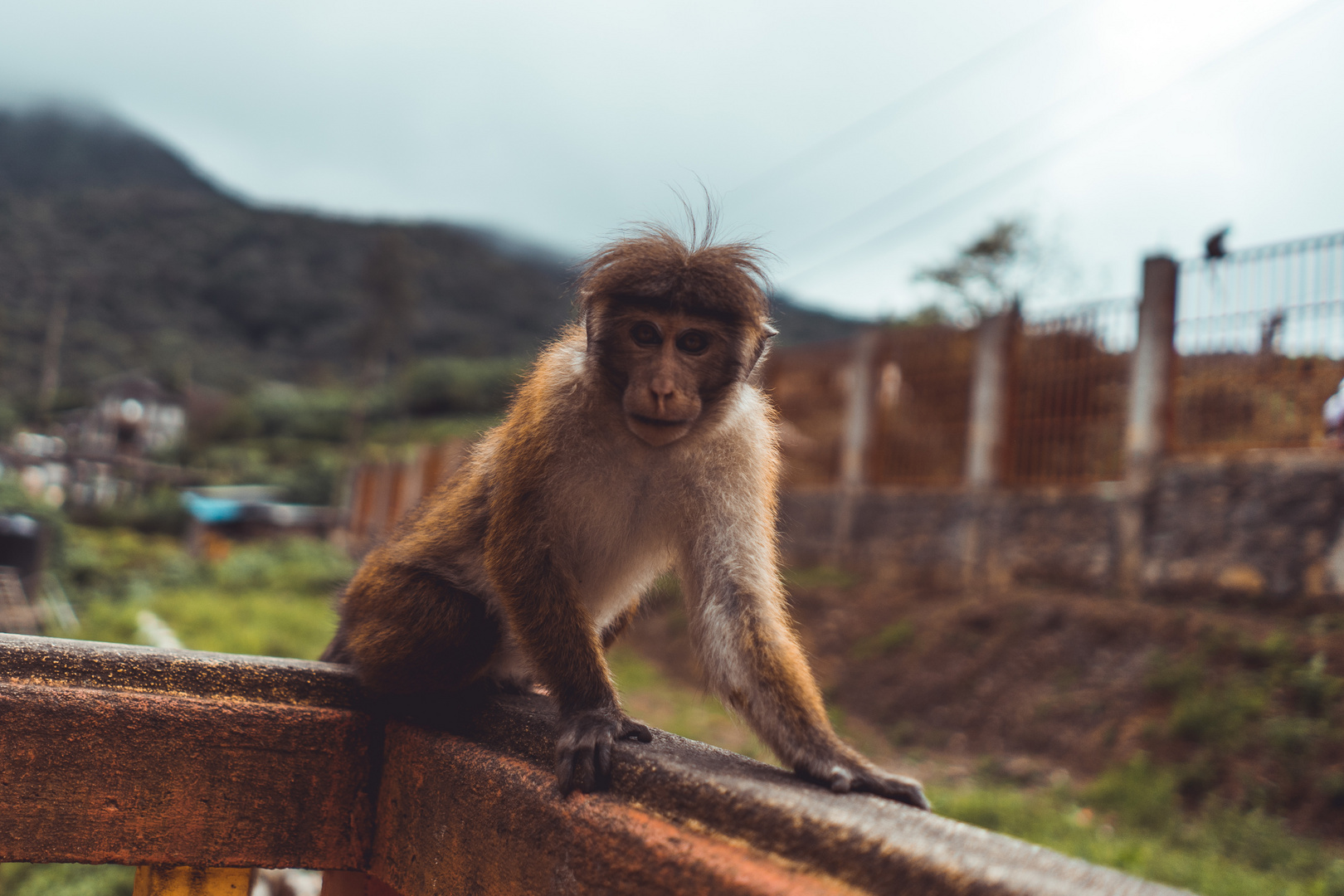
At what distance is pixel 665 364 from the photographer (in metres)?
2.01

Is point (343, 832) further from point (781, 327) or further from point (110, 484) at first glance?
point (110, 484)

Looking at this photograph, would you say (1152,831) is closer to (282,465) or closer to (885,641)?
(885,641)

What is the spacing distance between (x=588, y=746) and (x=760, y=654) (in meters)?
0.47

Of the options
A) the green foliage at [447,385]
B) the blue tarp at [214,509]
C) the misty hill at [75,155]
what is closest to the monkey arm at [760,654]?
the misty hill at [75,155]

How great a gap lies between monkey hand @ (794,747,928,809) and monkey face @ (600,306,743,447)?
2.46 ft

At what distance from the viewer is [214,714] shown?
5.78 feet

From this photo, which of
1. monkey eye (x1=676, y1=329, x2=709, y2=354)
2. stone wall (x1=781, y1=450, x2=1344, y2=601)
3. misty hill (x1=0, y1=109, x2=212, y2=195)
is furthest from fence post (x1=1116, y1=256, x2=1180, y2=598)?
misty hill (x1=0, y1=109, x2=212, y2=195)

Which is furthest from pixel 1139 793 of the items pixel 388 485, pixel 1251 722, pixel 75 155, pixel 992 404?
pixel 75 155

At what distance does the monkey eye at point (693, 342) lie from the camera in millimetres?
2070

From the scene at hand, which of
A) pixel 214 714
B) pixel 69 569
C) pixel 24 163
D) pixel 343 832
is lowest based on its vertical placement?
pixel 69 569

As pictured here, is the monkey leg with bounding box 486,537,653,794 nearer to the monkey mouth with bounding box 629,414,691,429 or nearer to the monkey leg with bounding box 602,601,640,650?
the monkey mouth with bounding box 629,414,691,429

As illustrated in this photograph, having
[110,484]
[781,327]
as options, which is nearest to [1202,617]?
[781,327]

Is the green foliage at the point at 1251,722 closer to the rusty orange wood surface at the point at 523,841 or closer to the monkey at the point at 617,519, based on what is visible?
the monkey at the point at 617,519

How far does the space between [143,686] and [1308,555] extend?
7574mm
